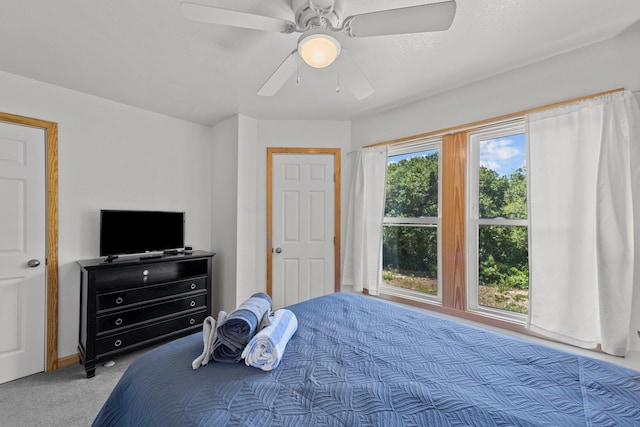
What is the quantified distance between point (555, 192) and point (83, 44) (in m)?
3.30

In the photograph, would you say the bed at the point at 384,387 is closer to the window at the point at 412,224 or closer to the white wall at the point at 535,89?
the white wall at the point at 535,89

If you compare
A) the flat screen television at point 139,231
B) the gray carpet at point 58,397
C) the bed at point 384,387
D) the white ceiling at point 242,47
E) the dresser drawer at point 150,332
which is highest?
the white ceiling at point 242,47

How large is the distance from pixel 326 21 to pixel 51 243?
2798mm

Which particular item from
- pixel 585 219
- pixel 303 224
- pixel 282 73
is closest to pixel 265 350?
pixel 282 73

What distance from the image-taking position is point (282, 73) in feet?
5.61

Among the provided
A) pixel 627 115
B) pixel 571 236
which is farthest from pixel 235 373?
pixel 627 115

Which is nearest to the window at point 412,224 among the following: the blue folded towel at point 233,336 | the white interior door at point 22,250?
the blue folded towel at point 233,336

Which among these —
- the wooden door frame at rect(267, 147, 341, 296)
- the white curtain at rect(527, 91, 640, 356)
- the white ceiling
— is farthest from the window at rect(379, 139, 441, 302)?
the white curtain at rect(527, 91, 640, 356)

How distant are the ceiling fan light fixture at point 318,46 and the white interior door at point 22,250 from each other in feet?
8.19

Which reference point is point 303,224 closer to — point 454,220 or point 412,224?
point 412,224

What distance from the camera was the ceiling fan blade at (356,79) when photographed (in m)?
1.72

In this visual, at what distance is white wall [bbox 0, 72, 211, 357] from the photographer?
247 centimetres

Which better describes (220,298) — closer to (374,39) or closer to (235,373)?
(235,373)

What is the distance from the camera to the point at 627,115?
1691 millimetres
